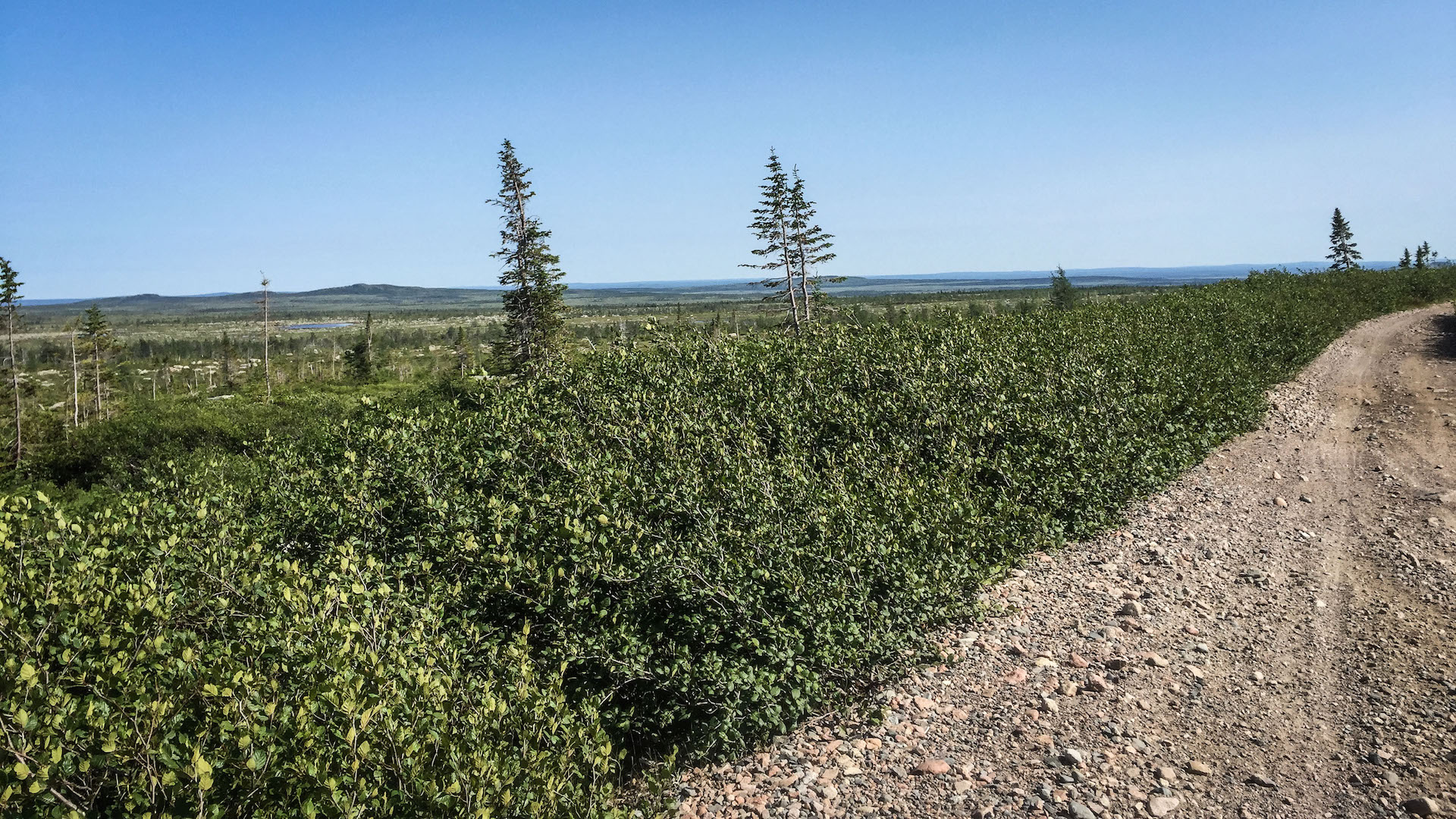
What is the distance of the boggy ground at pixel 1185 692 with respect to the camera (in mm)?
5637

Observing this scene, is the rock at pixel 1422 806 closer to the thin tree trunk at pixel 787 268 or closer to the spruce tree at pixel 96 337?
the thin tree trunk at pixel 787 268

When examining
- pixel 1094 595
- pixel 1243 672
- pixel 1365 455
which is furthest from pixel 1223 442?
pixel 1243 672

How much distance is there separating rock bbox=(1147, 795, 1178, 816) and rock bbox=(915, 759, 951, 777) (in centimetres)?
135

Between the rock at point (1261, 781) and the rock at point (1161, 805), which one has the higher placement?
the rock at point (1261, 781)

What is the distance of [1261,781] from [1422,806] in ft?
2.94

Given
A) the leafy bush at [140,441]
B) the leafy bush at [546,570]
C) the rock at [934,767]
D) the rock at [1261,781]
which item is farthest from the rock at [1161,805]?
the leafy bush at [140,441]

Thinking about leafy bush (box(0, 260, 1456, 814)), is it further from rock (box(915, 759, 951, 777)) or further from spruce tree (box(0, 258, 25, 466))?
spruce tree (box(0, 258, 25, 466))

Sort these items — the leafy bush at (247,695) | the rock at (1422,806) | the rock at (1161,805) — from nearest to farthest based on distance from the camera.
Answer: the leafy bush at (247,695), the rock at (1422,806), the rock at (1161,805)

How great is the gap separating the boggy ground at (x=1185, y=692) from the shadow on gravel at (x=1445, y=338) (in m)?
16.4

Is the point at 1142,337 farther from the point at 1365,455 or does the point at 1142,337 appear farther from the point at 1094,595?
the point at 1094,595

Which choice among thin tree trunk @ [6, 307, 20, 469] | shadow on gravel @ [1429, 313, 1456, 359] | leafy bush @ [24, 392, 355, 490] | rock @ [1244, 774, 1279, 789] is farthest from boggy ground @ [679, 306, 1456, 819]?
thin tree trunk @ [6, 307, 20, 469]

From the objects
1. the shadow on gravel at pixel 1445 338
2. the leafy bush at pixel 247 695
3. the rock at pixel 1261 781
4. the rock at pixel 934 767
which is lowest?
the rock at pixel 934 767

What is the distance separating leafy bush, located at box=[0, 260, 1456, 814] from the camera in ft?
13.3

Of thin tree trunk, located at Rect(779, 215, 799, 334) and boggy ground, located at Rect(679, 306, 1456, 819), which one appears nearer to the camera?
boggy ground, located at Rect(679, 306, 1456, 819)
